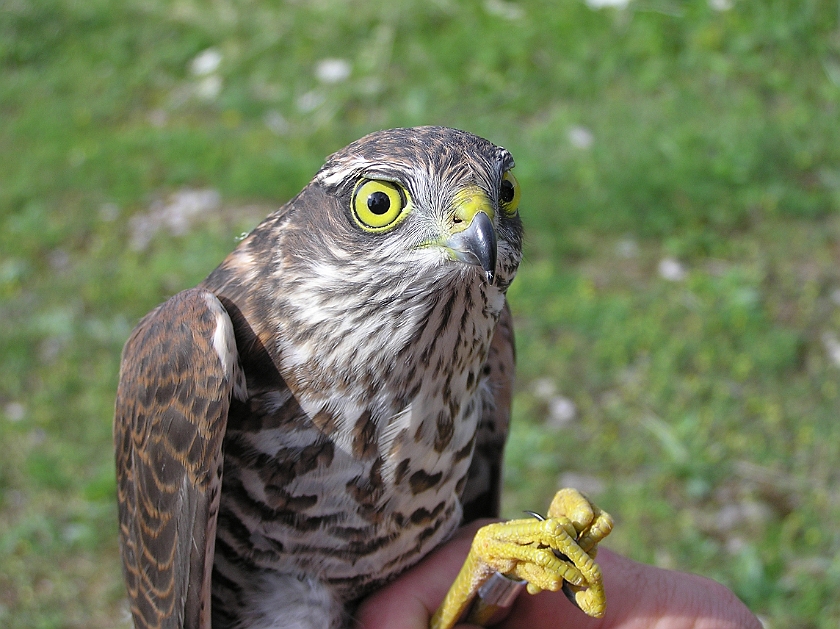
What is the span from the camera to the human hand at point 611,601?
9.83ft

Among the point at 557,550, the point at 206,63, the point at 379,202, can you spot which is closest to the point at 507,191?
the point at 379,202

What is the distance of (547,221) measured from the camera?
654cm

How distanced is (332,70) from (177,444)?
245 inches

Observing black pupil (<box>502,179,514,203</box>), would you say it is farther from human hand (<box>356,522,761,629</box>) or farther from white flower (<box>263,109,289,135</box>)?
white flower (<box>263,109,289,135</box>)

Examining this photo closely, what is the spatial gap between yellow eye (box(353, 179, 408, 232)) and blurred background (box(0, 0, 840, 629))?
295 cm

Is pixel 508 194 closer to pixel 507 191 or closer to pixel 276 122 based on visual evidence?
pixel 507 191

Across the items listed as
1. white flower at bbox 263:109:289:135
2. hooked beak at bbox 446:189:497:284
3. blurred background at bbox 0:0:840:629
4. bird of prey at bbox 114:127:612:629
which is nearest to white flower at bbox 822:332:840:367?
blurred background at bbox 0:0:840:629

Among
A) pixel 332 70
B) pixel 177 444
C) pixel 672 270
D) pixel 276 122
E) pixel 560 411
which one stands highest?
pixel 332 70

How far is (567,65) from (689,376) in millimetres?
3329

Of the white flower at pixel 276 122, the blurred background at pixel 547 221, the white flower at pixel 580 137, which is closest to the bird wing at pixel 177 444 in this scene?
the blurred background at pixel 547 221

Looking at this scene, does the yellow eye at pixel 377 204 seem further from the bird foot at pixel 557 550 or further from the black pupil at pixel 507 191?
the bird foot at pixel 557 550

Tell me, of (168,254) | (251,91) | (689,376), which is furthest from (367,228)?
(251,91)

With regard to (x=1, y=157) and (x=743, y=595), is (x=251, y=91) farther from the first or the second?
(x=743, y=595)

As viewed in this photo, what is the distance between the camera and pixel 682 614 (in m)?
3.01
